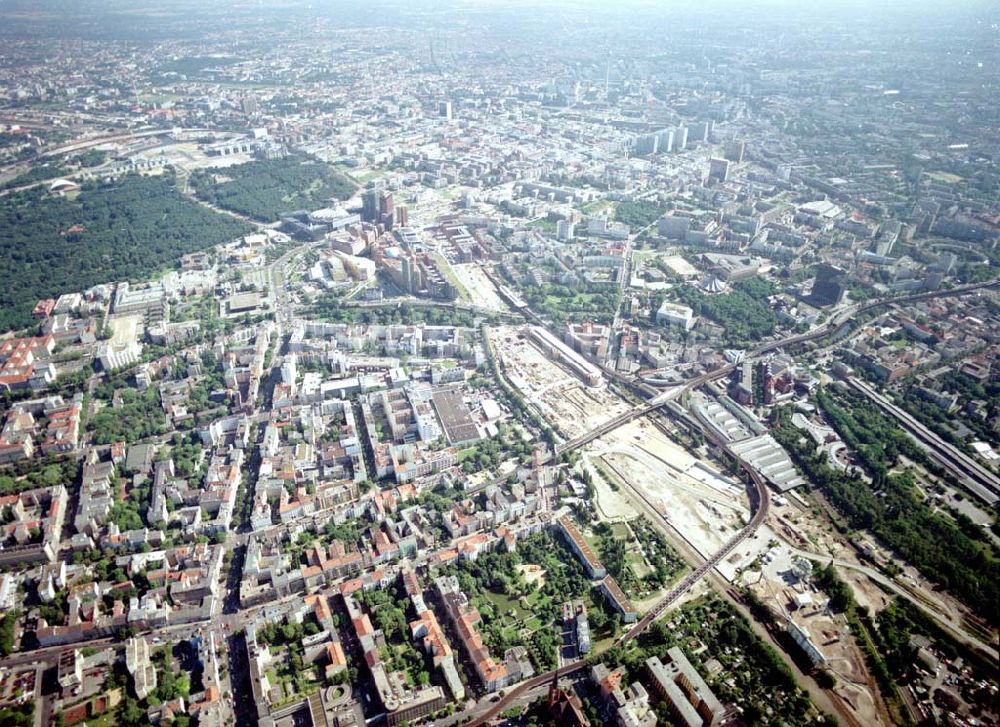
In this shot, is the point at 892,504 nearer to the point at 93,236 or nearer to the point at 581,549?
the point at 581,549

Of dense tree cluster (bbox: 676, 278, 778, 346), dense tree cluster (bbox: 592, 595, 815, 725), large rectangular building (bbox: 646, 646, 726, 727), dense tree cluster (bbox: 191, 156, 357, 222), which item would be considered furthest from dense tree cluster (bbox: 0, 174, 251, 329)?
large rectangular building (bbox: 646, 646, 726, 727)

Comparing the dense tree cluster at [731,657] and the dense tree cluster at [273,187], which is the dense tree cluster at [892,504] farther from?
the dense tree cluster at [273,187]

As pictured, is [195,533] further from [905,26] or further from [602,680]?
[905,26]

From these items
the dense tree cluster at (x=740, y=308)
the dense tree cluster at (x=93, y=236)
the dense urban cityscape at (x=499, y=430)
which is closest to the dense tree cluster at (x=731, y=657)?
the dense urban cityscape at (x=499, y=430)

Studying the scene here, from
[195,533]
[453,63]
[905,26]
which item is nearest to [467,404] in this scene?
[195,533]

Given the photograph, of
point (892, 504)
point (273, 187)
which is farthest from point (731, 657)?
point (273, 187)
